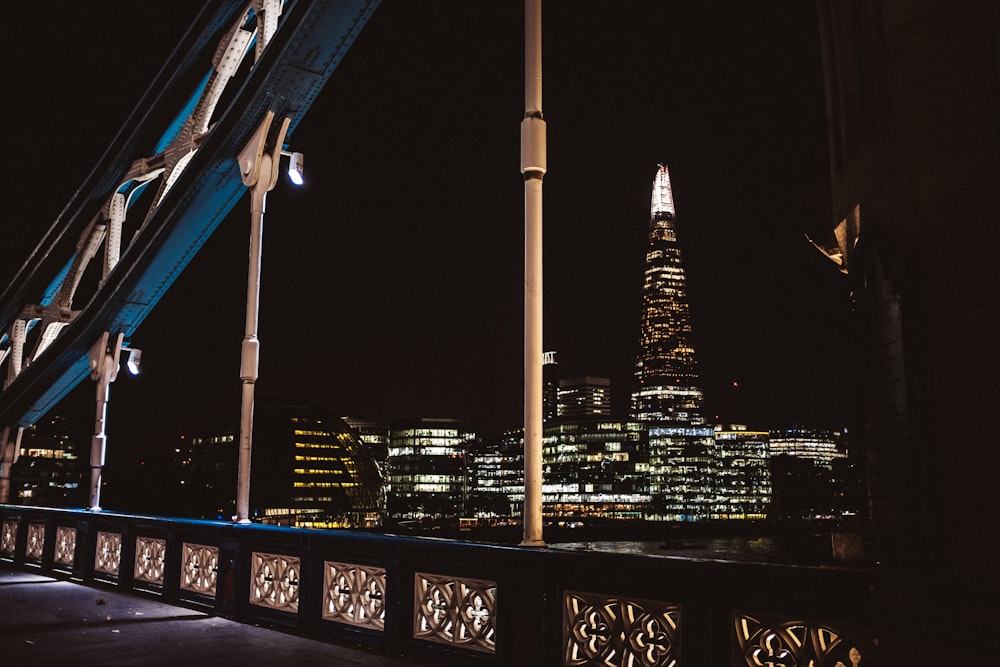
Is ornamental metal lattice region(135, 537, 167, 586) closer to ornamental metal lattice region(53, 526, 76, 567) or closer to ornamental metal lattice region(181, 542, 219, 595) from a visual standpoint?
ornamental metal lattice region(181, 542, 219, 595)

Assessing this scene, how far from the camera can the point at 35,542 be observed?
13.5 metres

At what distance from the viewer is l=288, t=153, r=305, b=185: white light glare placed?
32.9 feet

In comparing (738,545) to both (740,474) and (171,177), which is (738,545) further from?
(171,177)

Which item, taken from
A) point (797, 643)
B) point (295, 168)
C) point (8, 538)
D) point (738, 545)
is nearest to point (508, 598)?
point (797, 643)

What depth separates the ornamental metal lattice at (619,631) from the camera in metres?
4.70

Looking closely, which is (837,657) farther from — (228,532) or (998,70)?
(228,532)

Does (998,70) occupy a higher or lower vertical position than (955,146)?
higher

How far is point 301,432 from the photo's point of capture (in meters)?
135

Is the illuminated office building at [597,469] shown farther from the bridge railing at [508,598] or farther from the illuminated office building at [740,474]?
the bridge railing at [508,598]

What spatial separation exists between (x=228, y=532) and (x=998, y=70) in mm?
7962

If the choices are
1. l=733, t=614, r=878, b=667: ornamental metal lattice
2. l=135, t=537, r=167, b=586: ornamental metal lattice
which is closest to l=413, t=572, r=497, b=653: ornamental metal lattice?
l=733, t=614, r=878, b=667: ornamental metal lattice

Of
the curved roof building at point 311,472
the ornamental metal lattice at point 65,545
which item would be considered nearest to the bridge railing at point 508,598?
the ornamental metal lattice at point 65,545

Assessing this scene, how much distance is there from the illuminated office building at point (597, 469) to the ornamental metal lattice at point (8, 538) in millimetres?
152567

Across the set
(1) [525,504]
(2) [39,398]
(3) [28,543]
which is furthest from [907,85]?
(2) [39,398]
